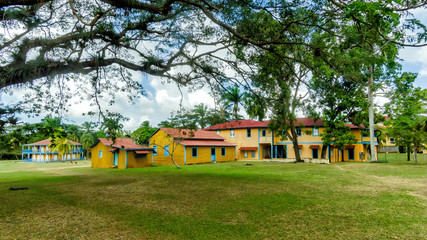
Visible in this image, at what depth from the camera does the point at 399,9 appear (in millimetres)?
4969

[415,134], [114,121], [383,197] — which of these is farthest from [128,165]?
[415,134]

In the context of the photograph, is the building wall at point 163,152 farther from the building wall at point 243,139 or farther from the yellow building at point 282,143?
the building wall at point 243,139

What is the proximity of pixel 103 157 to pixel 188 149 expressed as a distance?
29.7 ft

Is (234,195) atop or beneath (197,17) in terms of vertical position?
beneath

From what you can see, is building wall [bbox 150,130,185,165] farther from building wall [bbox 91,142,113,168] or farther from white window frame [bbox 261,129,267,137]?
white window frame [bbox 261,129,267,137]

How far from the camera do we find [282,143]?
3391cm

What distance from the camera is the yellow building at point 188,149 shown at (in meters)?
27.5

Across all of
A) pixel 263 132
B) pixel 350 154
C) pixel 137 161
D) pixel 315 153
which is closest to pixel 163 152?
pixel 137 161

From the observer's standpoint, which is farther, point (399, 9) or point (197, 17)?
point (197, 17)

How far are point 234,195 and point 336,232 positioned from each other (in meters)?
4.42

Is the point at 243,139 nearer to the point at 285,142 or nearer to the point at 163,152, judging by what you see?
the point at 285,142

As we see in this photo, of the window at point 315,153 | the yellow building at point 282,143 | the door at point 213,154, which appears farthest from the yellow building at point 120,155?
the window at point 315,153

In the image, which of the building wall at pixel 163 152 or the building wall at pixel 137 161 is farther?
the building wall at pixel 163 152

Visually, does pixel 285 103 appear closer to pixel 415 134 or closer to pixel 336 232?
pixel 336 232
